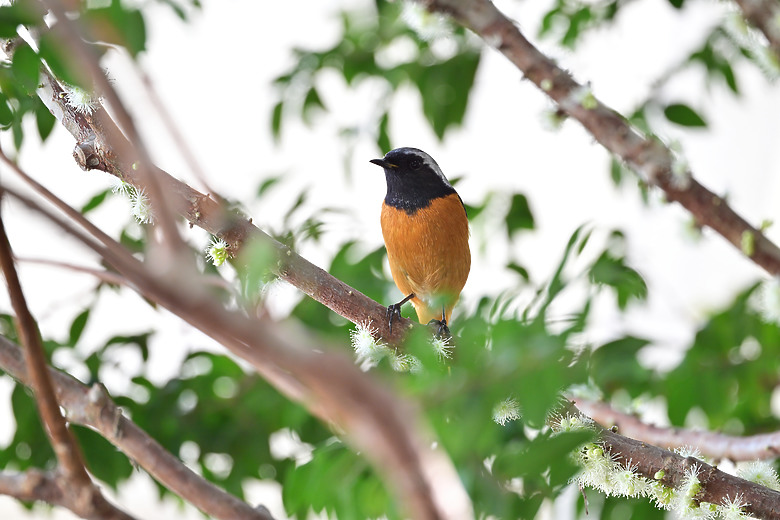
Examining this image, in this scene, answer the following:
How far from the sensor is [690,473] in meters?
0.83

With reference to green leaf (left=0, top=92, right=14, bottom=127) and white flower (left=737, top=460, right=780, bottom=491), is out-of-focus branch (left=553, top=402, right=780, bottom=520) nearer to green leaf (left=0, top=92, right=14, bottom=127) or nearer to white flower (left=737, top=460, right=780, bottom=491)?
white flower (left=737, top=460, right=780, bottom=491)

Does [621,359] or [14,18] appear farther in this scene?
[621,359]

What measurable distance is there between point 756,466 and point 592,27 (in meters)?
1.24

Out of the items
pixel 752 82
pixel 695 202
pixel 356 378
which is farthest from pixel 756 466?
pixel 752 82

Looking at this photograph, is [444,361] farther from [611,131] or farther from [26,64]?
[26,64]

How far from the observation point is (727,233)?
99cm

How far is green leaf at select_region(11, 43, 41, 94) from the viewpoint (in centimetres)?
84

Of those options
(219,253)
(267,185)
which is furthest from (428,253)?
(219,253)

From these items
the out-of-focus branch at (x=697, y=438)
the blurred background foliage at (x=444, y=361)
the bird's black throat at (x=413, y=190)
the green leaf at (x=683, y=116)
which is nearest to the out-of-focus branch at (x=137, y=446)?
the blurred background foliage at (x=444, y=361)

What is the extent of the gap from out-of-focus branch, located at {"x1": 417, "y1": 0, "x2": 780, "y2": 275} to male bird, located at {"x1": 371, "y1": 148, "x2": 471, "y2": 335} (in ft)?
2.59

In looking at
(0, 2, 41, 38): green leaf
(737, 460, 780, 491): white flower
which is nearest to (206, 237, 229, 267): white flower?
(0, 2, 41, 38): green leaf

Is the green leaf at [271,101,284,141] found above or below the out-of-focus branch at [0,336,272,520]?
above

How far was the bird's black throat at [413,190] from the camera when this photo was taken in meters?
1.92

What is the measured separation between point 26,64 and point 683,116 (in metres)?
1.36
